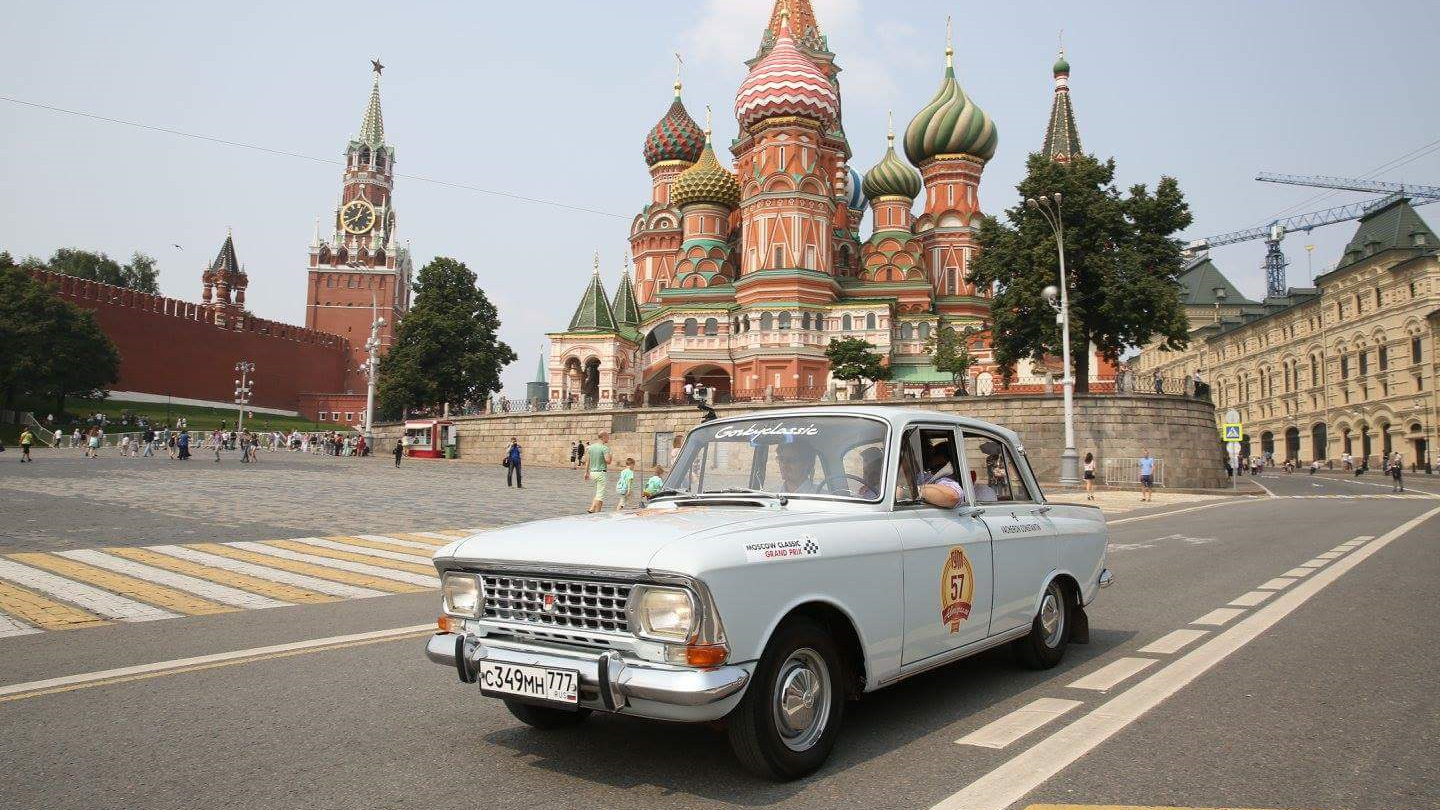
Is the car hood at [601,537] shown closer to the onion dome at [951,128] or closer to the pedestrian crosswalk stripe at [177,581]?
the pedestrian crosswalk stripe at [177,581]

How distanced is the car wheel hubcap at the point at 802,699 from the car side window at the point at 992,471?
1.94m

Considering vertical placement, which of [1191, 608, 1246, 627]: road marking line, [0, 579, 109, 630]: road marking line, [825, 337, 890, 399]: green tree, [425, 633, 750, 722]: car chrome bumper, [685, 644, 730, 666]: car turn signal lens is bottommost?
[0, 579, 109, 630]: road marking line

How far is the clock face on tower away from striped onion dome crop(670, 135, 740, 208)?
62797 mm

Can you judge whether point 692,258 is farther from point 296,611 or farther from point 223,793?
point 223,793

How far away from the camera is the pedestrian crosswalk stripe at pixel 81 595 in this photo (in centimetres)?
781

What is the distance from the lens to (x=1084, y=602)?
20.8 ft

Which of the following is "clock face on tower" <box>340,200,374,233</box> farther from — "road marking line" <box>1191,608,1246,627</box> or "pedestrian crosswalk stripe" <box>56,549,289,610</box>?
"road marking line" <box>1191,608,1246,627</box>

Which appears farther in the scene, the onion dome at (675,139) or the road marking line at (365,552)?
the onion dome at (675,139)

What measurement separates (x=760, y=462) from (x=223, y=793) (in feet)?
9.49

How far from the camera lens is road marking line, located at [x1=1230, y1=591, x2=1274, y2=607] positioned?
8.18 metres

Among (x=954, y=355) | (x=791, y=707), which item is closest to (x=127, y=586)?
(x=791, y=707)

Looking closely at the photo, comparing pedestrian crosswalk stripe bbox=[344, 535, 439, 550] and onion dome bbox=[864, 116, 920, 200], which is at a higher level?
onion dome bbox=[864, 116, 920, 200]

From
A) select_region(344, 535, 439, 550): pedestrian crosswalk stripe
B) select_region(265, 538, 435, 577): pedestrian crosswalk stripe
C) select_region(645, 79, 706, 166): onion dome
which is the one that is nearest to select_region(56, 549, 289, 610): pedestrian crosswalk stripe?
select_region(265, 538, 435, 577): pedestrian crosswalk stripe

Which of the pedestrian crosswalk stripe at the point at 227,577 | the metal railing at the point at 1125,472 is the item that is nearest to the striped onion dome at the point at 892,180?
the metal railing at the point at 1125,472
